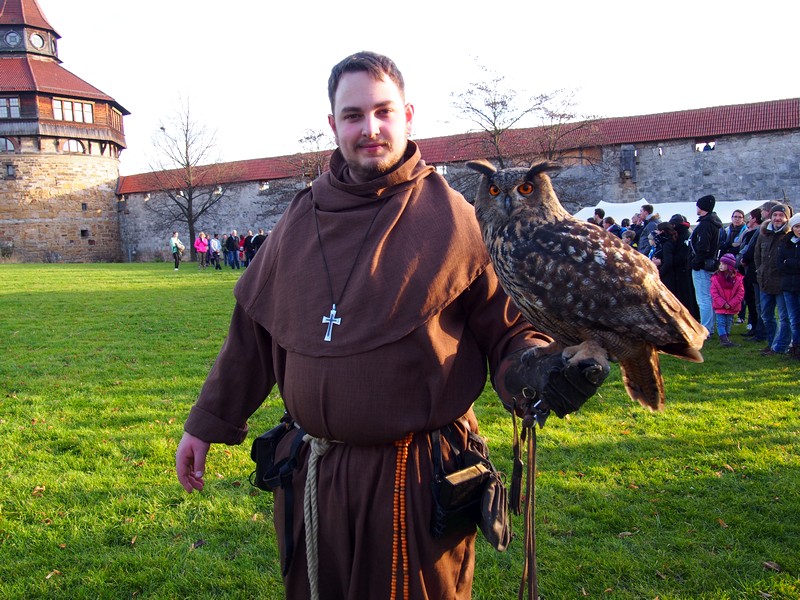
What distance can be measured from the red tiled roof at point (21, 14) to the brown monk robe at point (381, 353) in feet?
160

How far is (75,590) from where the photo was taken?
3.08 metres

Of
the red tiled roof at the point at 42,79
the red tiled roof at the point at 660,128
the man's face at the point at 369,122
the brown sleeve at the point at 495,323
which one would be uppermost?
the red tiled roof at the point at 42,79

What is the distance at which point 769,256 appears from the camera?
7.61 m

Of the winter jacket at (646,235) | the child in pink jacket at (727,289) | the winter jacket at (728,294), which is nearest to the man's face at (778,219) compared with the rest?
the child in pink jacket at (727,289)

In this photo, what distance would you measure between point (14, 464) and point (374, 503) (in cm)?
393

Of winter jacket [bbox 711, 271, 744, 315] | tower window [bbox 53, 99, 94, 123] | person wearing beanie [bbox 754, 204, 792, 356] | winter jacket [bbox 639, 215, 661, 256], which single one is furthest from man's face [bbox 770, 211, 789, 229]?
tower window [bbox 53, 99, 94, 123]

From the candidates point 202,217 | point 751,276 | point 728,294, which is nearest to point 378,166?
point 728,294

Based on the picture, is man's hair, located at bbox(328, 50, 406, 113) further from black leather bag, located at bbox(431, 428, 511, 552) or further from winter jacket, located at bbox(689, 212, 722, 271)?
winter jacket, located at bbox(689, 212, 722, 271)

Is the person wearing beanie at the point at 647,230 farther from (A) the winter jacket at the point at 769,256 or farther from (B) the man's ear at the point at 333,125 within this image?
(B) the man's ear at the point at 333,125

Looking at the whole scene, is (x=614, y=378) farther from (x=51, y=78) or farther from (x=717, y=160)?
(x=51, y=78)

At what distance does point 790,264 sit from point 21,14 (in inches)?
1900

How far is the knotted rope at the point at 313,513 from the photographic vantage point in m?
1.98

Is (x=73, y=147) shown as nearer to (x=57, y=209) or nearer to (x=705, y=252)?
(x=57, y=209)

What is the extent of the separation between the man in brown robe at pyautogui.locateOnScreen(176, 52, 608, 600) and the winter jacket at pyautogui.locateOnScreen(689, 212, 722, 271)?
7135 mm
